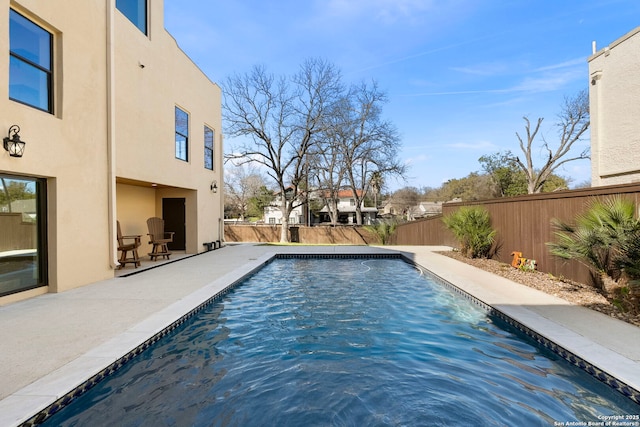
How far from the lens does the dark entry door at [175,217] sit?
1225cm

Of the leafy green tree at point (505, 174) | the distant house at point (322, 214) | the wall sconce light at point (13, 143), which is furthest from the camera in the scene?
the distant house at point (322, 214)

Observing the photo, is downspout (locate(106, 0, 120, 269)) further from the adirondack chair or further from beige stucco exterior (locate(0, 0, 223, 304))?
the adirondack chair

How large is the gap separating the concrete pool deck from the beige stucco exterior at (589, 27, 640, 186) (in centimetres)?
772

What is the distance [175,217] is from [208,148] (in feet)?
9.87

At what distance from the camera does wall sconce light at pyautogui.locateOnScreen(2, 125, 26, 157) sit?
4809 millimetres

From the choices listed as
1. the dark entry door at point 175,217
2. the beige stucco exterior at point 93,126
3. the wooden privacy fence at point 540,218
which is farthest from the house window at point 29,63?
the wooden privacy fence at point 540,218

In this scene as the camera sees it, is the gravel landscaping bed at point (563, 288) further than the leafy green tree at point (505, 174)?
No

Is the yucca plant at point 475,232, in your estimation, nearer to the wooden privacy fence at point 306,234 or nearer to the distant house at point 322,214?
the wooden privacy fence at point 306,234

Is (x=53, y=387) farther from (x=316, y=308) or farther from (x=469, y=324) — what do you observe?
(x=469, y=324)

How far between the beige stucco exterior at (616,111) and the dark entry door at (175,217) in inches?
567

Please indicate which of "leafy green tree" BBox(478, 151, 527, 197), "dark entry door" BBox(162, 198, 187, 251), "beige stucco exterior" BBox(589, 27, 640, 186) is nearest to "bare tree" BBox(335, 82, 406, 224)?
"beige stucco exterior" BBox(589, 27, 640, 186)

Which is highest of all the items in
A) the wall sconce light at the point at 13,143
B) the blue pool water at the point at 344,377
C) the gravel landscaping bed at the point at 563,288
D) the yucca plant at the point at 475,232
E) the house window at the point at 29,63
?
the house window at the point at 29,63

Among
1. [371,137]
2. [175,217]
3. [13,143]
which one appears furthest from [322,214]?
[13,143]

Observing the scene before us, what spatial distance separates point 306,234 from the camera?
833 inches
